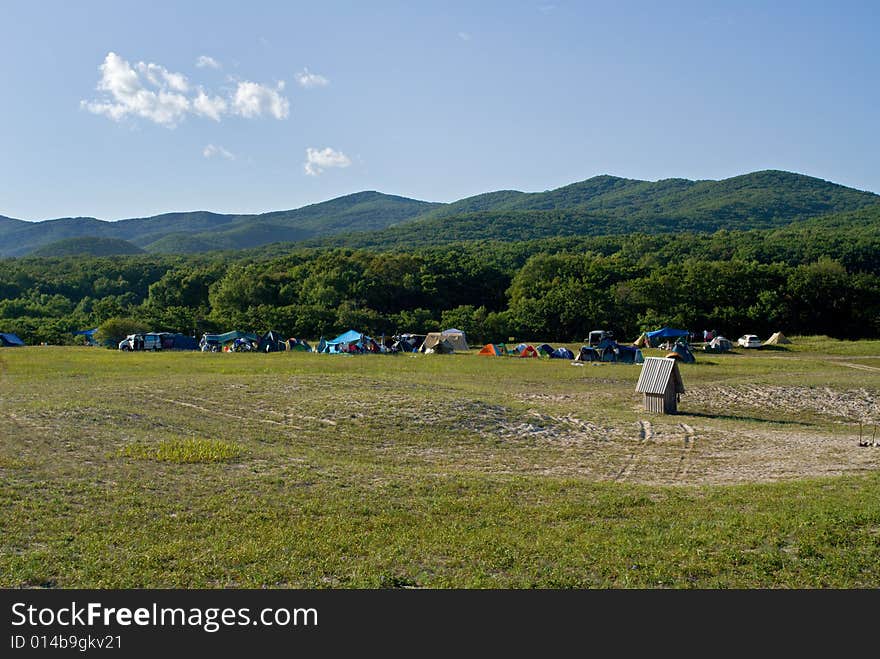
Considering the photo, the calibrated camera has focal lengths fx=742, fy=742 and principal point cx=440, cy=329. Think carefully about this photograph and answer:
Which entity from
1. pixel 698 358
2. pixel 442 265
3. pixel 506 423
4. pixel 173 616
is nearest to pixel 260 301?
pixel 442 265

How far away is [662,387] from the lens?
25.1 metres

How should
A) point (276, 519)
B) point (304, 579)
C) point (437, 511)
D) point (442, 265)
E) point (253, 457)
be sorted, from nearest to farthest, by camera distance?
point (304, 579), point (276, 519), point (437, 511), point (253, 457), point (442, 265)

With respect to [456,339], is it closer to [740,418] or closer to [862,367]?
[862,367]

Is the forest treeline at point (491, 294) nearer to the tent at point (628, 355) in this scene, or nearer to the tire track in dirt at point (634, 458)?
the tent at point (628, 355)

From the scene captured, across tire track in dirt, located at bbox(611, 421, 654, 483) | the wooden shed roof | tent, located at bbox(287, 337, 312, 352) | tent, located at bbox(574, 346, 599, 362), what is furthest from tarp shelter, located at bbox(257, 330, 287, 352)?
tire track in dirt, located at bbox(611, 421, 654, 483)

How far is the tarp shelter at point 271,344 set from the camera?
56.9 m

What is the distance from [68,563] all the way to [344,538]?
2.99 m

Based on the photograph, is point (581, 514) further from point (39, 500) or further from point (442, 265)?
point (442, 265)

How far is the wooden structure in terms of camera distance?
25.1m

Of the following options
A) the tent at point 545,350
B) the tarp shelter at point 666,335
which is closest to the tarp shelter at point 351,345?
the tent at point 545,350

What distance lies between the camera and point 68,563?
778 cm

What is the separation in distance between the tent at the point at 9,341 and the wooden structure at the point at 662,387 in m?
53.4

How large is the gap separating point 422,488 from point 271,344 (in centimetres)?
4708

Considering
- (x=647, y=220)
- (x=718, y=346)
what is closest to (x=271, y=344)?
(x=718, y=346)
